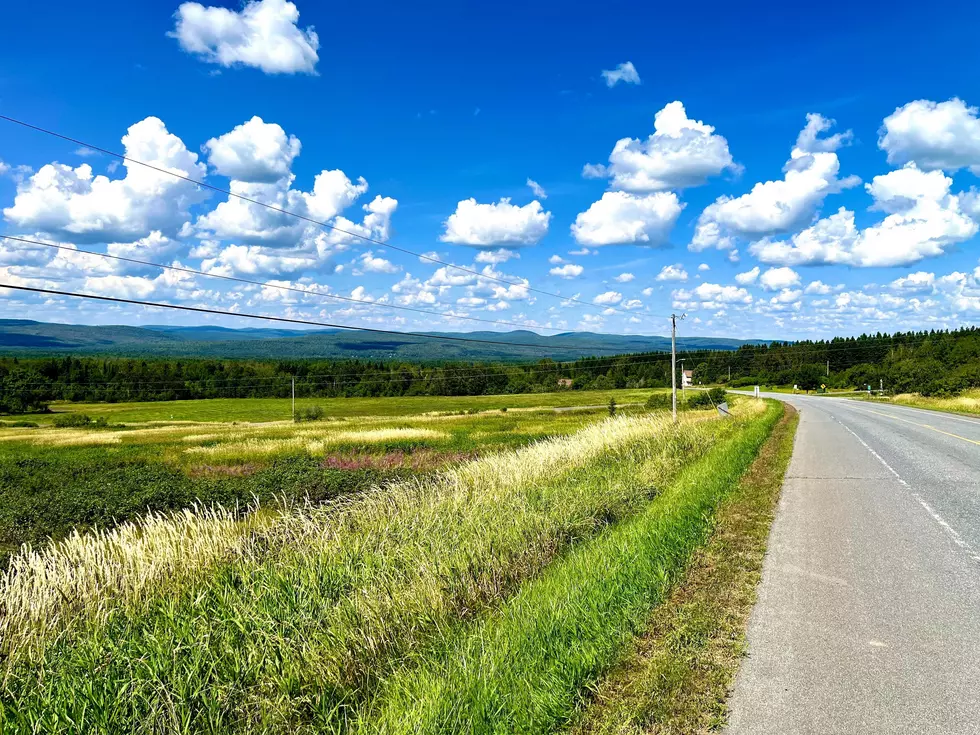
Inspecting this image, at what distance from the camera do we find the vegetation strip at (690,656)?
455 centimetres

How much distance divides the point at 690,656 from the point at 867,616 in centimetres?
233

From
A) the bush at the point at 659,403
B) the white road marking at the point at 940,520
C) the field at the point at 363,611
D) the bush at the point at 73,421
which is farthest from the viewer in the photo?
the bush at the point at 73,421

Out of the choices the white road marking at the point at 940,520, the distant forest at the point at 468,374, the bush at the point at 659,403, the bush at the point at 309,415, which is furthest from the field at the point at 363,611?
the distant forest at the point at 468,374

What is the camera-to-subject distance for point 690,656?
5.48m

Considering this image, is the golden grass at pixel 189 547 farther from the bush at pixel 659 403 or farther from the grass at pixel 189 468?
the bush at pixel 659 403

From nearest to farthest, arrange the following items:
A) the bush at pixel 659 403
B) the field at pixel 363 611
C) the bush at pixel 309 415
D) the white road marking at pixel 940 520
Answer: the field at pixel 363 611 < the white road marking at pixel 940 520 < the bush at pixel 659 403 < the bush at pixel 309 415

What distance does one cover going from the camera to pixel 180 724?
5.15 meters

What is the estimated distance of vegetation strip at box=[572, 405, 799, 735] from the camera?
4.55 metres

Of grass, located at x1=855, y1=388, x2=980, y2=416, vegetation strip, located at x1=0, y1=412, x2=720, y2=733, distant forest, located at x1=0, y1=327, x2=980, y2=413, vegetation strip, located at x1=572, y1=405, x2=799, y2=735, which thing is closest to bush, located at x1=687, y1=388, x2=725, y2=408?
grass, located at x1=855, y1=388, x2=980, y2=416

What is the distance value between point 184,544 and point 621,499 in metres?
8.13

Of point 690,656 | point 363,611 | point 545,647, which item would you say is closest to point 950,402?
point 690,656

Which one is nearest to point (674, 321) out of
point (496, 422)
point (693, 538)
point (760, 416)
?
point (760, 416)

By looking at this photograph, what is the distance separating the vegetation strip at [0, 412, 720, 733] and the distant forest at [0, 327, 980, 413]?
109m

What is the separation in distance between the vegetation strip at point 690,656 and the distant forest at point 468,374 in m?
110
